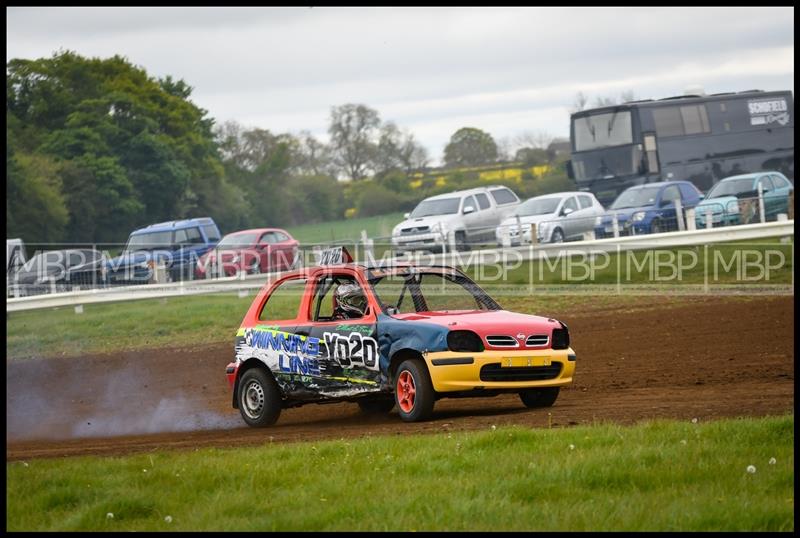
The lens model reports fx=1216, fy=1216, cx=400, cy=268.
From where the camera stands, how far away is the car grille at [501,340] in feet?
35.7

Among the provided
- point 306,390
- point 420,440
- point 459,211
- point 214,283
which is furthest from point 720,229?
point 420,440

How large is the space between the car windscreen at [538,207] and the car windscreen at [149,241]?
8.49 metres

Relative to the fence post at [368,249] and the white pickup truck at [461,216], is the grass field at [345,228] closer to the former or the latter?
the white pickup truck at [461,216]

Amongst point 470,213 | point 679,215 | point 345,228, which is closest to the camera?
point 679,215

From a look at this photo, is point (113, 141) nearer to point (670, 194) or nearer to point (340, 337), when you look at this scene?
point (670, 194)

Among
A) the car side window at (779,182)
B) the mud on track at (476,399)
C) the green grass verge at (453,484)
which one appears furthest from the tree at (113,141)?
the green grass verge at (453,484)

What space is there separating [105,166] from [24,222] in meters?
3.71

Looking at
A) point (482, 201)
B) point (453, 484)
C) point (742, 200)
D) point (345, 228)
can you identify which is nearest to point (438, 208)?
point (482, 201)

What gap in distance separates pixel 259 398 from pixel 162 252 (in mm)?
14205

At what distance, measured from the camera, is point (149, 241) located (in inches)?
1051

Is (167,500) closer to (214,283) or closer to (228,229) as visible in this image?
(214,283)

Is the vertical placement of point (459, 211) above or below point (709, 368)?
above

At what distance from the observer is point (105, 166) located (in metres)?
40.1

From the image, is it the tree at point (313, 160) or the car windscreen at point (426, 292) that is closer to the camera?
the car windscreen at point (426, 292)
